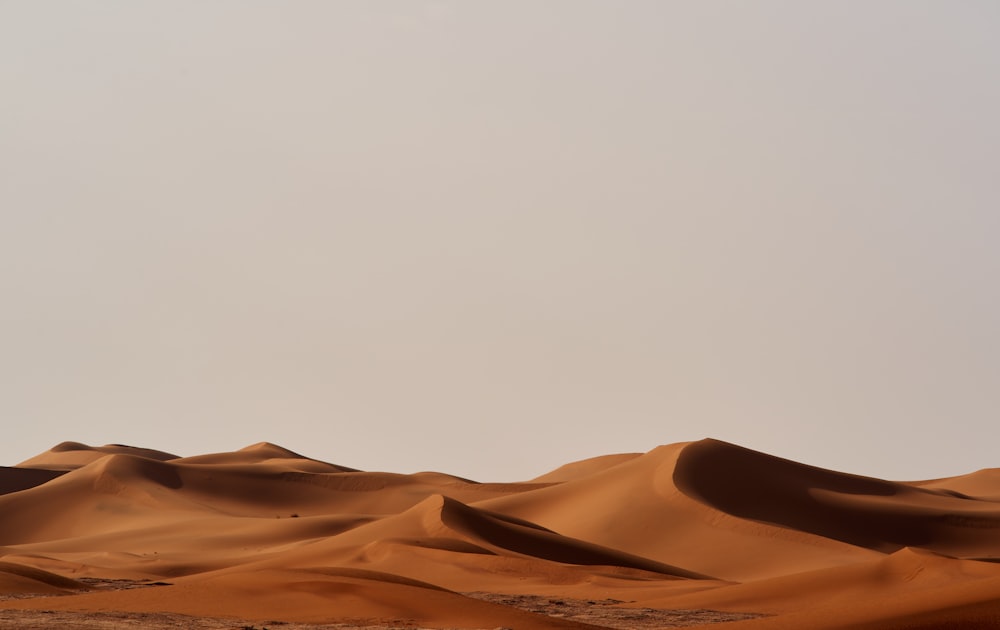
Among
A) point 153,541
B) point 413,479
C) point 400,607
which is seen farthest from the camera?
point 413,479

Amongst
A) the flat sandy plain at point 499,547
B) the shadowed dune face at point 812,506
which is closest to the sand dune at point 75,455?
the flat sandy plain at point 499,547

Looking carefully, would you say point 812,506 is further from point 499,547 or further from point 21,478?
point 21,478

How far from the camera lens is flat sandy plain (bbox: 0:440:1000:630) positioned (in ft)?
62.6

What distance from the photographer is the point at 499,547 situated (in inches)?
1563

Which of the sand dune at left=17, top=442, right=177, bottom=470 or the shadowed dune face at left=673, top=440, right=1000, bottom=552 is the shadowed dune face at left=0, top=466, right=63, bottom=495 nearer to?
the sand dune at left=17, top=442, right=177, bottom=470

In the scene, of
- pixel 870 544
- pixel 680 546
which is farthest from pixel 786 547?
pixel 870 544

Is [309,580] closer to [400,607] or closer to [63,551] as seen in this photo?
[400,607]

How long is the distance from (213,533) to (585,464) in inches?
1338

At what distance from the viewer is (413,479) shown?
231 feet

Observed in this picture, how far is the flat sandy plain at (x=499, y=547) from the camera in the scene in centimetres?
1909

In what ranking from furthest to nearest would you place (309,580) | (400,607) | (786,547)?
(786,547) → (309,580) → (400,607)

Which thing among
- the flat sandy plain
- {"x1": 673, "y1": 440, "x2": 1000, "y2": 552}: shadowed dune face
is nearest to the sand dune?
the flat sandy plain

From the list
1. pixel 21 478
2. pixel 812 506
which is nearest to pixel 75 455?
pixel 21 478

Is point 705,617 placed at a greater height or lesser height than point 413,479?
lesser
